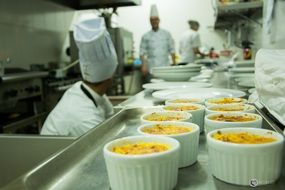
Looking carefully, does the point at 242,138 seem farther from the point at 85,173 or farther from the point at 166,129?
the point at 85,173

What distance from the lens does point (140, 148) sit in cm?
56

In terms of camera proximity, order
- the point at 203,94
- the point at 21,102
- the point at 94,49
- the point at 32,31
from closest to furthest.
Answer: the point at 203,94 → the point at 94,49 → the point at 21,102 → the point at 32,31

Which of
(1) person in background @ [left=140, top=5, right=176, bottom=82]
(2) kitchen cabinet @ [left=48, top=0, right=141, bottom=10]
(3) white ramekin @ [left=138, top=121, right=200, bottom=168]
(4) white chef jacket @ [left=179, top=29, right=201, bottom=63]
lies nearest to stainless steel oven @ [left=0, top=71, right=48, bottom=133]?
(2) kitchen cabinet @ [left=48, top=0, right=141, bottom=10]

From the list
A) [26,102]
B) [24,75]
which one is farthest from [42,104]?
[24,75]

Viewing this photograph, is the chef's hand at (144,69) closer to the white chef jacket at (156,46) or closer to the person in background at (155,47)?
the person in background at (155,47)

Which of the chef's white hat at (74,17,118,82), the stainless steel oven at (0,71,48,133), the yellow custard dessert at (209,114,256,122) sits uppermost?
the chef's white hat at (74,17,118,82)

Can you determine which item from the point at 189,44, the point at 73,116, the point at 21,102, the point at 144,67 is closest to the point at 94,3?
the point at 144,67

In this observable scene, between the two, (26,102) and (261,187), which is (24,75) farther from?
(261,187)

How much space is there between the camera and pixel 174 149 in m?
0.51

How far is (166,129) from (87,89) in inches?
45.2

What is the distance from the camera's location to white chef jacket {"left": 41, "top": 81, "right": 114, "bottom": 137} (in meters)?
1.59

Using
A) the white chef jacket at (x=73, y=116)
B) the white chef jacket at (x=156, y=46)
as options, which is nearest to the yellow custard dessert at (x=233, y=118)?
the white chef jacket at (x=73, y=116)

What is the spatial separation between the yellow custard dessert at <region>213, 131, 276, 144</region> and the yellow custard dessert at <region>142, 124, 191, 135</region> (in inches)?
3.7

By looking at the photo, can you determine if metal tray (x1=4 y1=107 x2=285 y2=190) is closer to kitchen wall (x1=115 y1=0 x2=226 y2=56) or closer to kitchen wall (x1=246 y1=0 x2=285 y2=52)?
kitchen wall (x1=246 y1=0 x2=285 y2=52)
